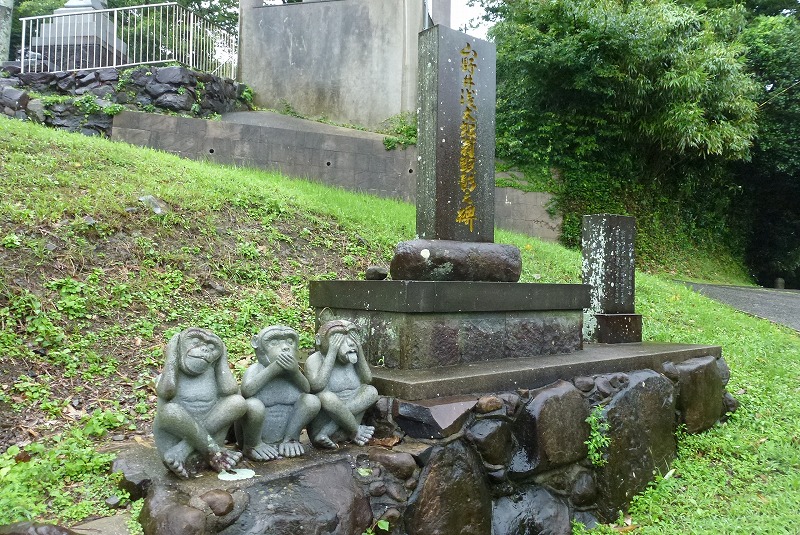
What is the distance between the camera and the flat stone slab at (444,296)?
144 inches

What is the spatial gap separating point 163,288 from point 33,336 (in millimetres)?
1242

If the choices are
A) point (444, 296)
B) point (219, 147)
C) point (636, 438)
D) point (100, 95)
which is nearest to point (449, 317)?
point (444, 296)

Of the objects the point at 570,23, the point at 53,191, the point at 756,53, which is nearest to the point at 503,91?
the point at 570,23

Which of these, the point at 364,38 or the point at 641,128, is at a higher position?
the point at 364,38

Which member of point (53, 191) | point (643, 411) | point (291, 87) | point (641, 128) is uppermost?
→ point (291, 87)

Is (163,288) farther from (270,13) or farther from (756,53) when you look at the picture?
(756,53)

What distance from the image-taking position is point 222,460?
272cm

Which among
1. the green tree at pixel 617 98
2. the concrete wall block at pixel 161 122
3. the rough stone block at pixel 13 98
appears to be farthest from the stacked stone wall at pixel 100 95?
the green tree at pixel 617 98

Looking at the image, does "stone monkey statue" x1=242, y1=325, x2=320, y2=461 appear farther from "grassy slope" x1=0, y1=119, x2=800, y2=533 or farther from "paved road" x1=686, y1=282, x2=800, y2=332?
"paved road" x1=686, y1=282, x2=800, y2=332

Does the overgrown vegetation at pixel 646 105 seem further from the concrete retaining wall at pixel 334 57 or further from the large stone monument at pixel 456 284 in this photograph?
the large stone monument at pixel 456 284

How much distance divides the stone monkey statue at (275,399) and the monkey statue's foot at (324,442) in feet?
0.33

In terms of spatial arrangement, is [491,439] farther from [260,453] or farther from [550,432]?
[260,453]

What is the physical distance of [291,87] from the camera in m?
13.2

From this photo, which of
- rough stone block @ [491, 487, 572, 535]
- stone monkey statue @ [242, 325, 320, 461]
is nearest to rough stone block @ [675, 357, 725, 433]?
rough stone block @ [491, 487, 572, 535]
